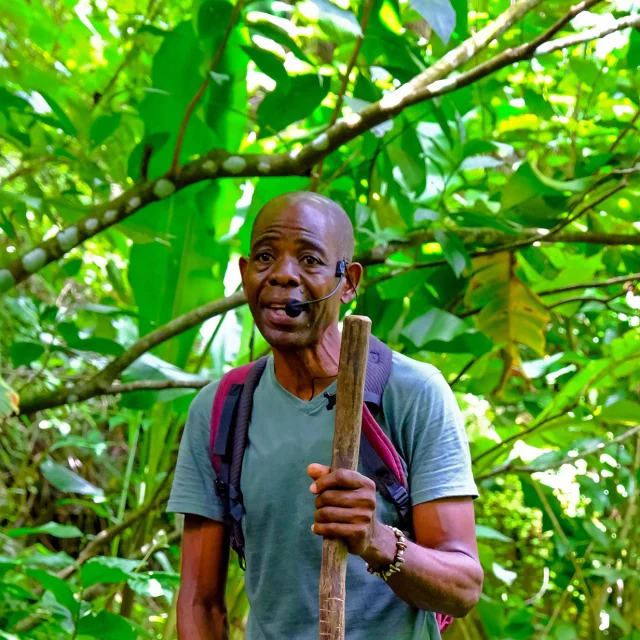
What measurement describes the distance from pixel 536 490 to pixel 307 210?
1489mm

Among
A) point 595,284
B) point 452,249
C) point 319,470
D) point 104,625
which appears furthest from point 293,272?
point 595,284

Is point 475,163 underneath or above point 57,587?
above

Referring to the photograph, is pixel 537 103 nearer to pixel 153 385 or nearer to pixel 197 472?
pixel 153 385

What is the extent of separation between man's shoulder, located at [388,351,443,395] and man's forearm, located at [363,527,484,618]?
0.81 feet

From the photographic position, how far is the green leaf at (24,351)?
6.14 feet

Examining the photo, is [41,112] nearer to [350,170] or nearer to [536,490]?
[350,170]

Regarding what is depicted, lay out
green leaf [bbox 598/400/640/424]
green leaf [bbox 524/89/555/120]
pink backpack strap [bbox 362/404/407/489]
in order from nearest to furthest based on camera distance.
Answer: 1. pink backpack strap [bbox 362/404/407/489]
2. green leaf [bbox 598/400/640/424]
3. green leaf [bbox 524/89/555/120]

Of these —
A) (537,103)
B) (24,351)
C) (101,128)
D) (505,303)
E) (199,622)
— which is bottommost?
(199,622)

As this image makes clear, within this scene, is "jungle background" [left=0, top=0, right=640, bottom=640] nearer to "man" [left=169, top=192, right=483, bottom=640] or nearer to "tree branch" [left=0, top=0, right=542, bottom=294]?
"tree branch" [left=0, top=0, right=542, bottom=294]

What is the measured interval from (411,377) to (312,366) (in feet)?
0.52

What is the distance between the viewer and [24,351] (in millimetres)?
1886

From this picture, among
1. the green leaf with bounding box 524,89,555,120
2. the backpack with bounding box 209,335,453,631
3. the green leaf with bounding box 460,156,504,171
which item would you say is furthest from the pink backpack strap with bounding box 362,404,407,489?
the green leaf with bounding box 524,89,555,120

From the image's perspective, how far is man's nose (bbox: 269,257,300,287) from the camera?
1266 millimetres

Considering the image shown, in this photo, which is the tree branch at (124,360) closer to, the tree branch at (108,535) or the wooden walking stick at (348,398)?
the tree branch at (108,535)
